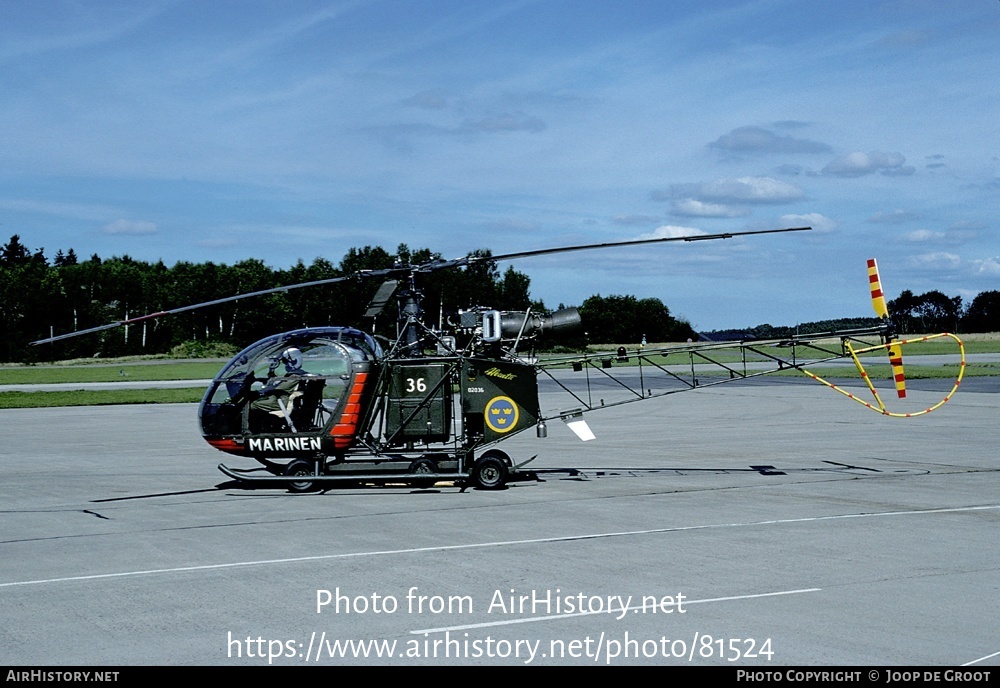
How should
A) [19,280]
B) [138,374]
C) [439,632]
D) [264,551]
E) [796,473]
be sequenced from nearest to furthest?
[439,632] → [264,551] → [796,473] → [138,374] → [19,280]

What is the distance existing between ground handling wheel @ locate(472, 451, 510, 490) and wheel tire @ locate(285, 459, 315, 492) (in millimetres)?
2653

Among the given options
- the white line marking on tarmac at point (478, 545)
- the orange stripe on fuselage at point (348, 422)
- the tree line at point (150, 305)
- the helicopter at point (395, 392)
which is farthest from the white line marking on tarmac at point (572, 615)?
the tree line at point (150, 305)

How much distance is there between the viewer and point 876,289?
15.9 m

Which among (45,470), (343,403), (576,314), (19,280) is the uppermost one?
(19,280)

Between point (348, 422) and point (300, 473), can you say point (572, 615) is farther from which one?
point (300, 473)

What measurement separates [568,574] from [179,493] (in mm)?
8531

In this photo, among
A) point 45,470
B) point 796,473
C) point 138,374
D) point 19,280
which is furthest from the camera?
point 19,280

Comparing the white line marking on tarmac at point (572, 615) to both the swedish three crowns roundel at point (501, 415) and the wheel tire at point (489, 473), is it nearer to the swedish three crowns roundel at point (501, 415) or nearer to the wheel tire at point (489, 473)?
the wheel tire at point (489, 473)

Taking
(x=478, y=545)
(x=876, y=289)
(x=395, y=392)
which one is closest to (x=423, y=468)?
(x=395, y=392)

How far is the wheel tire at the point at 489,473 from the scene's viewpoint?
15250mm

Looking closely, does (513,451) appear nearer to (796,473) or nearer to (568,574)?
(796,473)

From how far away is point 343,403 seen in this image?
15.6 m

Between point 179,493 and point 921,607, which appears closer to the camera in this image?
point 921,607
